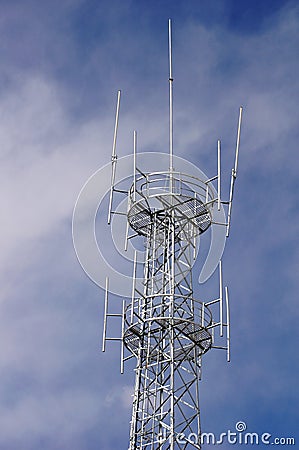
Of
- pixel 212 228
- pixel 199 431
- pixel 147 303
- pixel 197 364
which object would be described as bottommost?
pixel 199 431

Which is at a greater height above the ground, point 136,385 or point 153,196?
point 153,196

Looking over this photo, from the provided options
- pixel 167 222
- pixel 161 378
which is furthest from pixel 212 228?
pixel 161 378

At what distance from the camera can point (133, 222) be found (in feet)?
92.0

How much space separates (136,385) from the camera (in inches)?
1005

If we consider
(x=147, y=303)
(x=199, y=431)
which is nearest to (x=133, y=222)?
(x=147, y=303)

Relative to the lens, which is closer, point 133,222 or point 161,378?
point 161,378

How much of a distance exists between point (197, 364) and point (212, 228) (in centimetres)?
456

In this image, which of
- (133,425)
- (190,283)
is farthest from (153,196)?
(133,425)

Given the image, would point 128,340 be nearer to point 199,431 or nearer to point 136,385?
point 136,385

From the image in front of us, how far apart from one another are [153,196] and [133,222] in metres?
1.17

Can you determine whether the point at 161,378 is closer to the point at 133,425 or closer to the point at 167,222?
the point at 133,425

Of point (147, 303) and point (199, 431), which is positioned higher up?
point (147, 303)

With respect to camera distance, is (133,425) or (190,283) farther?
(190,283)

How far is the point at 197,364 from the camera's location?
85.1 ft
